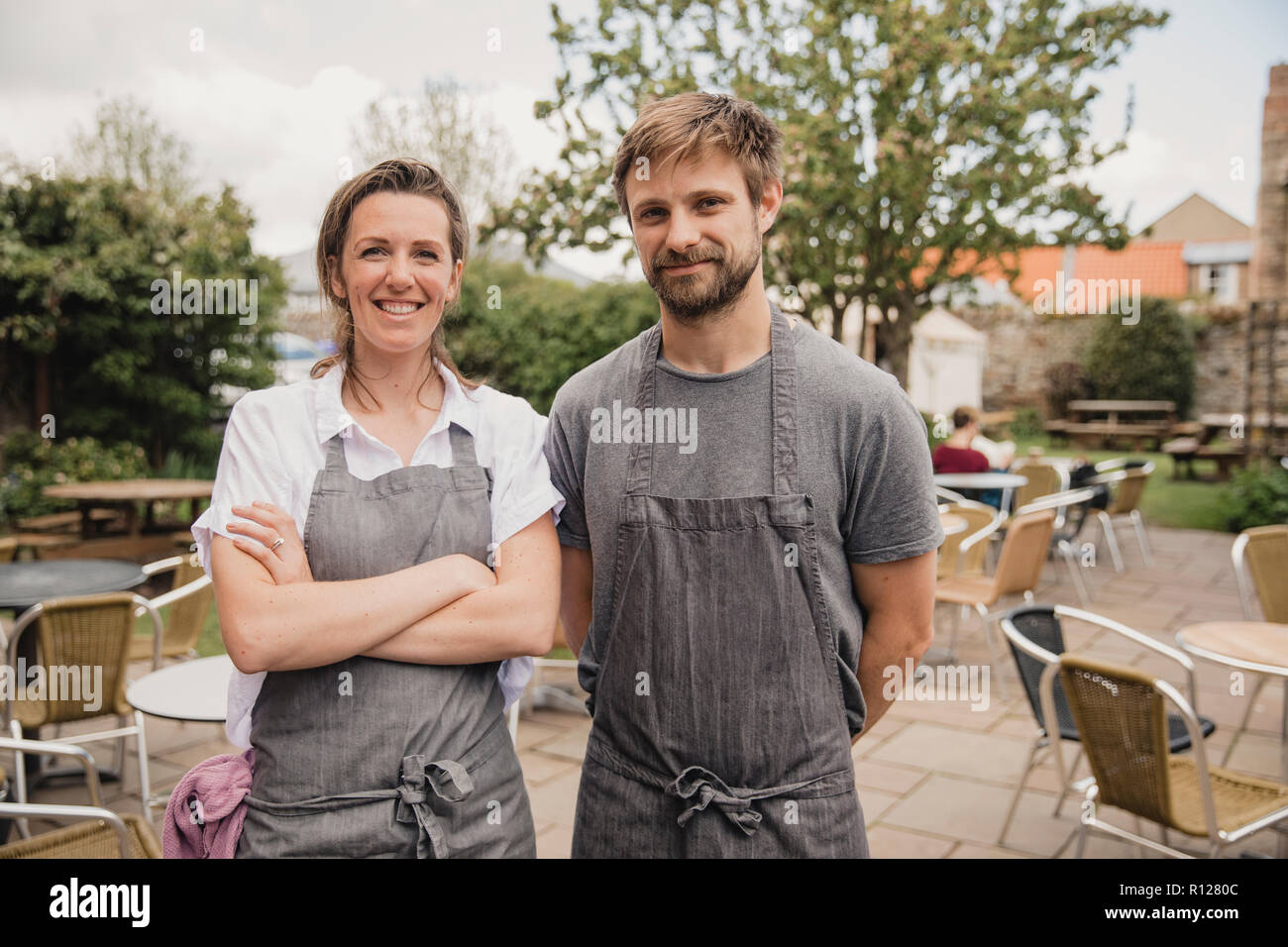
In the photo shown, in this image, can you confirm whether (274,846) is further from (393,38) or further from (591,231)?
(591,231)

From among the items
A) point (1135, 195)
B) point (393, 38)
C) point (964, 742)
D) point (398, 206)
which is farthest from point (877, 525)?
Answer: point (1135, 195)

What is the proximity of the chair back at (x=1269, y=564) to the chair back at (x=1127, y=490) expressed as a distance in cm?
388

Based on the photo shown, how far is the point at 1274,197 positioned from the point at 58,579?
15034 millimetres

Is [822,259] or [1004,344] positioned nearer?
[822,259]

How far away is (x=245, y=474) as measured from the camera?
145cm

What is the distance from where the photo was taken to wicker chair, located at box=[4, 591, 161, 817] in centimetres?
341

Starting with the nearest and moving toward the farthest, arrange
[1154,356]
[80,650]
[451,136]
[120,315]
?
[80,650] < [120,315] < [451,136] < [1154,356]

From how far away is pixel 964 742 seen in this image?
173 inches

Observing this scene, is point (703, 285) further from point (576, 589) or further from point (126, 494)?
point (126, 494)

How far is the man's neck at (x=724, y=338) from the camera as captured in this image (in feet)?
5.11

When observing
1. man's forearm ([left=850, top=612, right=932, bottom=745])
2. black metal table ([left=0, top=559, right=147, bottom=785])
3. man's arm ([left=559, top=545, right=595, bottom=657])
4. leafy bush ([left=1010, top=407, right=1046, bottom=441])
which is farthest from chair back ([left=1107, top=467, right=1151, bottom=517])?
leafy bush ([left=1010, top=407, right=1046, bottom=441])

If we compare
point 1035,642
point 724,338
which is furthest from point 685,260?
point 1035,642

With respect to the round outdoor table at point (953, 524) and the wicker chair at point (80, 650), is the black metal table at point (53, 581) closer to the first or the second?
the wicker chair at point (80, 650)

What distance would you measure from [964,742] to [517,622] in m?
3.45
